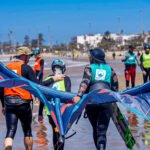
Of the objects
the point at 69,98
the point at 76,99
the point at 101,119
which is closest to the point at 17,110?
the point at 69,98

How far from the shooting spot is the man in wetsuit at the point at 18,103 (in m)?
7.49

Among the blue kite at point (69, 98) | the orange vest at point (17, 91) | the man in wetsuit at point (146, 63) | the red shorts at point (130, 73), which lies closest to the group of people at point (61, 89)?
the orange vest at point (17, 91)

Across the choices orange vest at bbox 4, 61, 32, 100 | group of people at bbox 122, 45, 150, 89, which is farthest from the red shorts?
orange vest at bbox 4, 61, 32, 100

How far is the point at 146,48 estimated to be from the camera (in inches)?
717

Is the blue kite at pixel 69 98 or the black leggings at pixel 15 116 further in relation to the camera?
the black leggings at pixel 15 116

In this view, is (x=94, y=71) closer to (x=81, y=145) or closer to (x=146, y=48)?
(x=81, y=145)

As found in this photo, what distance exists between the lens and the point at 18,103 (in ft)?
24.6

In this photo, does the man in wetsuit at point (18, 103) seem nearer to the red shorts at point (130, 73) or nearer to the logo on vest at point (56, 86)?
the logo on vest at point (56, 86)

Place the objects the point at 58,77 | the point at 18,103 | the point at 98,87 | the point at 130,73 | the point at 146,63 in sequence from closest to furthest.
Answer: the point at 98,87 < the point at 18,103 < the point at 58,77 < the point at 146,63 < the point at 130,73

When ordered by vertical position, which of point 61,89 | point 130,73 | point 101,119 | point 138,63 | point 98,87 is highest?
point 98,87

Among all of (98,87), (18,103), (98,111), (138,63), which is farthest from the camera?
(138,63)

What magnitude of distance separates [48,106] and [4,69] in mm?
843

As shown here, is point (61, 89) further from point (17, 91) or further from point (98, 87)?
point (98, 87)

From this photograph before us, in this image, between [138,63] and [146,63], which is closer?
[146,63]
